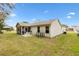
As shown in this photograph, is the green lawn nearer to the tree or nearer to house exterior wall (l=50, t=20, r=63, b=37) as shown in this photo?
house exterior wall (l=50, t=20, r=63, b=37)

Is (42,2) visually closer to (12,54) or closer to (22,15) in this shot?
(22,15)

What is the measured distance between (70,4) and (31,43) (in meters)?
0.67

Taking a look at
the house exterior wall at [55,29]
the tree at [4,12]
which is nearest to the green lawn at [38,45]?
the house exterior wall at [55,29]

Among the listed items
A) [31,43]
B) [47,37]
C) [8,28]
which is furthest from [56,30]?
[8,28]

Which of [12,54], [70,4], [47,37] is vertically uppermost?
[70,4]

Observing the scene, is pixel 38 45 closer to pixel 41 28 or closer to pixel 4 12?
pixel 41 28

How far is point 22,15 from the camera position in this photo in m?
2.43

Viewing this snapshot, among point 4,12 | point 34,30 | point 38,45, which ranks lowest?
point 38,45

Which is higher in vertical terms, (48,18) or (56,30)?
(48,18)

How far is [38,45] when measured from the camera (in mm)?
2432

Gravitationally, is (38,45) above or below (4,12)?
below

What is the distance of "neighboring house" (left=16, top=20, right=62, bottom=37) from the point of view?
2.41m

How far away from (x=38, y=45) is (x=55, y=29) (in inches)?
11.3

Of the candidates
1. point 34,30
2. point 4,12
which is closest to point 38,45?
point 34,30
